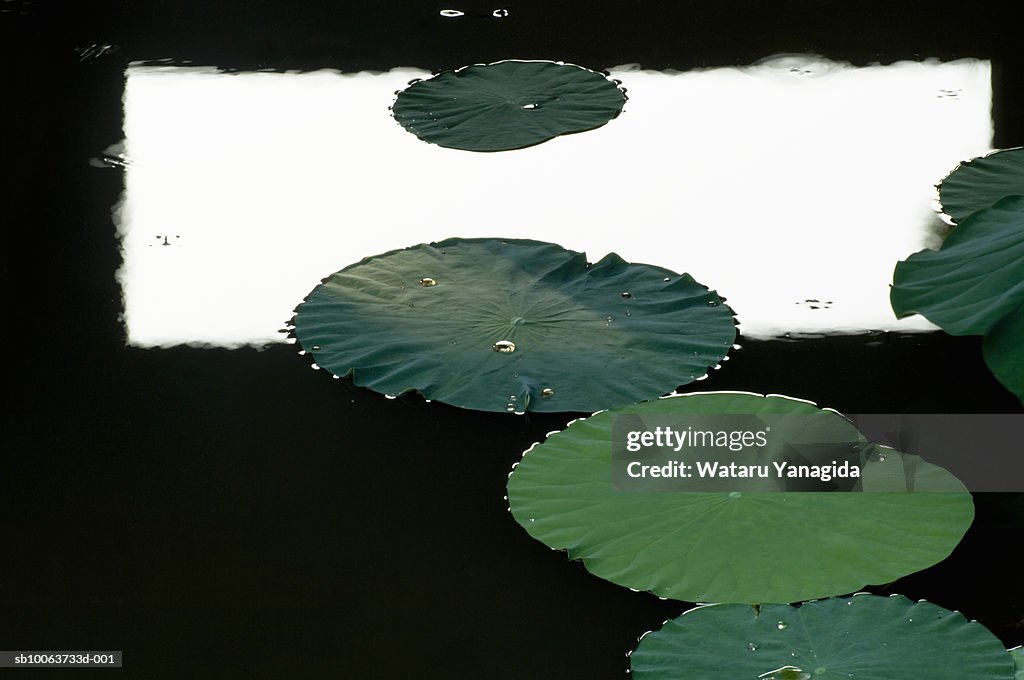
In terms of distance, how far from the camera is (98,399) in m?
1.77

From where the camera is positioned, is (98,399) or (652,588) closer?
(652,588)

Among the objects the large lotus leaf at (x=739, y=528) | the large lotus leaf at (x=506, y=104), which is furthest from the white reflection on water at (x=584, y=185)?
the large lotus leaf at (x=739, y=528)

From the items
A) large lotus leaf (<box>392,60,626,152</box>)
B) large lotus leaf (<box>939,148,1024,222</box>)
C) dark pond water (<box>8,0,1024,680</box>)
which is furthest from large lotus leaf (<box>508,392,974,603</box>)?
large lotus leaf (<box>392,60,626,152</box>)

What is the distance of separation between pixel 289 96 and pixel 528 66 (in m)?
0.52

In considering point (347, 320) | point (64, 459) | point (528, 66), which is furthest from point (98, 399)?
point (528, 66)

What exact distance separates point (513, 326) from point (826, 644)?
2.38 ft

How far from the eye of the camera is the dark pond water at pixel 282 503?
4.53 ft

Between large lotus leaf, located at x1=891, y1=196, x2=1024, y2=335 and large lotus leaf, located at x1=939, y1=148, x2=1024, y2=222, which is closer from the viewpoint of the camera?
large lotus leaf, located at x1=891, y1=196, x2=1024, y2=335

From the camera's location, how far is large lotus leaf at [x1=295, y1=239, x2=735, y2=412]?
171cm

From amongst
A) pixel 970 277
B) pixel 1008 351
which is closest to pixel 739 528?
pixel 1008 351

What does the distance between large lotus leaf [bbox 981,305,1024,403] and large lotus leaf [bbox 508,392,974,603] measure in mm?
136

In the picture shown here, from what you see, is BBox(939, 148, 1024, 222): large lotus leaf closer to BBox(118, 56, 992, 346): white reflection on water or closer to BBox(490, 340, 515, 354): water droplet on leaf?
BBox(118, 56, 992, 346): white reflection on water

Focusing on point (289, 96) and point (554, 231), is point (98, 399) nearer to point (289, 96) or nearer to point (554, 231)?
point (554, 231)

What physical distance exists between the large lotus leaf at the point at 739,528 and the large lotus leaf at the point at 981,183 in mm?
745
